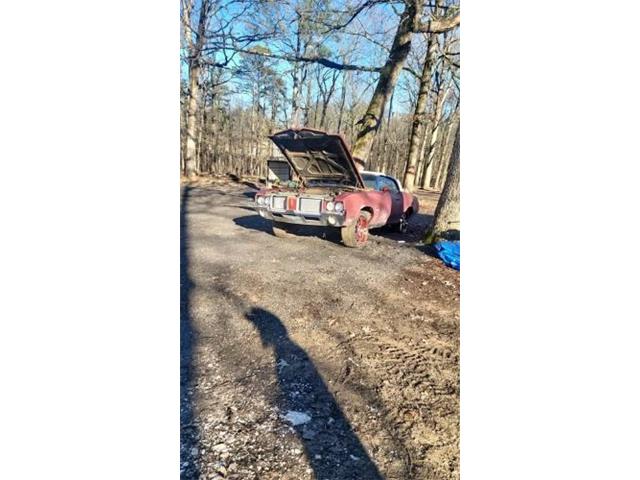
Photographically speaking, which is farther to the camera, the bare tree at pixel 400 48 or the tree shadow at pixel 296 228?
the tree shadow at pixel 296 228

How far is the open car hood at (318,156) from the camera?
1646 mm

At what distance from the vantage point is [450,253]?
1531 mm

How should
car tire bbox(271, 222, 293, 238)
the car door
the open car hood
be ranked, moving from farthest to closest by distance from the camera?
the car door < car tire bbox(271, 222, 293, 238) < the open car hood

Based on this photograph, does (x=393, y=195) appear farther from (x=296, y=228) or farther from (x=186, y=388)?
(x=186, y=388)

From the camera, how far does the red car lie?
1831 millimetres

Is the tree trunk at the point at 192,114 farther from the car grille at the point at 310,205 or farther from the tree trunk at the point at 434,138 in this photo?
the car grille at the point at 310,205

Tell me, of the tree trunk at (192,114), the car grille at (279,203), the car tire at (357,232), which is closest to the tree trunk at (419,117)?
the car tire at (357,232)

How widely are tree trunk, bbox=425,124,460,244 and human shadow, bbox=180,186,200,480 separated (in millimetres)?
1198

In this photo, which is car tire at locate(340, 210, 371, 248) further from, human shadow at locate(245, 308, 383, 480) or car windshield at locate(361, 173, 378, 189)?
human shadow at locate(245, 308, 383, 480)

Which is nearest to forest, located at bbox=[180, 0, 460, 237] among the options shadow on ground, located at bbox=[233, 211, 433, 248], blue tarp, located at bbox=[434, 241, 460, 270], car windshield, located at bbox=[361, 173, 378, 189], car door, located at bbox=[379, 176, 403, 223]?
shadow on ground, located at bbox=[233, 211, 433, 248]

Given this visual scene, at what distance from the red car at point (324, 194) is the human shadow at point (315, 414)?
2.68 ft

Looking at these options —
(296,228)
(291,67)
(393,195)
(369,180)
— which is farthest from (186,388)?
(393,195)
